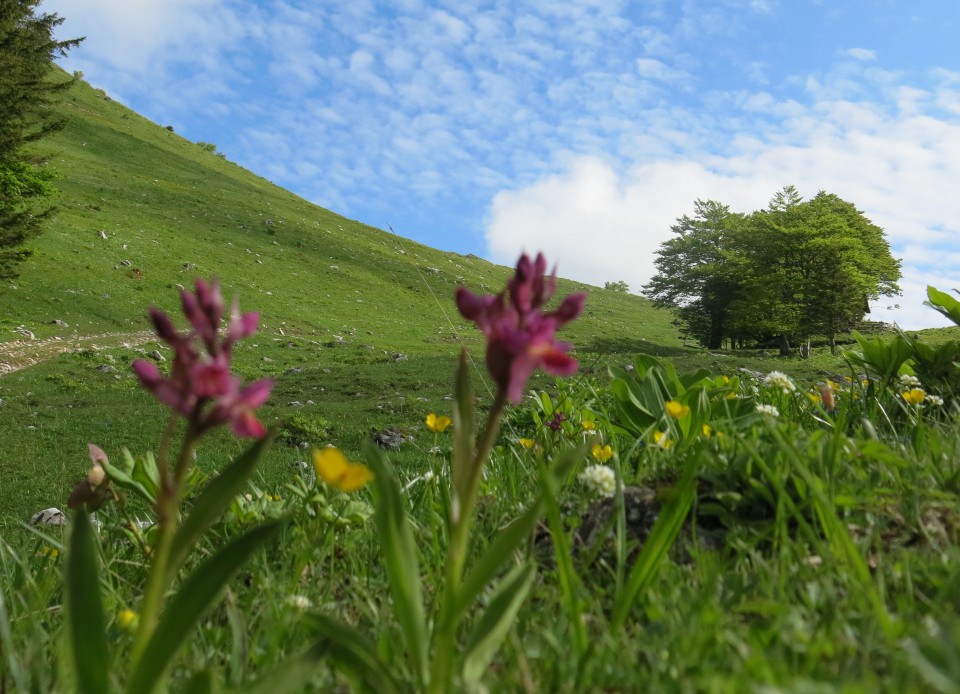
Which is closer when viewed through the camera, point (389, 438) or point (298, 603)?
point (298, 603)

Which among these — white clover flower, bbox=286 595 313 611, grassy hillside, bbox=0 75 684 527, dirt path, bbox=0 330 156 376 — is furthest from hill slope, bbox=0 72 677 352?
white clover flower, bbox=286 595 313 611

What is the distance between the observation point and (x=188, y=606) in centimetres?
98

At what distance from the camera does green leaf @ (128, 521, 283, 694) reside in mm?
958

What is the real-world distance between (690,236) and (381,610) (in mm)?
45263

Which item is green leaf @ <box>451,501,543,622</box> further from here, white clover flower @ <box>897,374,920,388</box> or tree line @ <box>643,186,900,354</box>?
tree line @ <box>643,186,900,354</box>

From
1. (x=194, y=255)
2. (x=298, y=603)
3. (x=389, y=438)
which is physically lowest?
(x=389, y=438)

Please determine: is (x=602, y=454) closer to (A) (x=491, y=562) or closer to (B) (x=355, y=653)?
(A) (x=491, y=562)

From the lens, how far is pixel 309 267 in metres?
33.2

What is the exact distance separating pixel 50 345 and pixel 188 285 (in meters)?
8.45

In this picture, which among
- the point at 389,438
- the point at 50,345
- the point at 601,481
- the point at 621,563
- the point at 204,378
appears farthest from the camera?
the point at 50,345

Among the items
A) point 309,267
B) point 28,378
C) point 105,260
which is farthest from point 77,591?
point 309,267

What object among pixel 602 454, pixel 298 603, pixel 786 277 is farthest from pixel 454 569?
pixel 786 277

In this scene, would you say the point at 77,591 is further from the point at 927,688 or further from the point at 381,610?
the point at 927,688

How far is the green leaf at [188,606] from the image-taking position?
3.14ft
